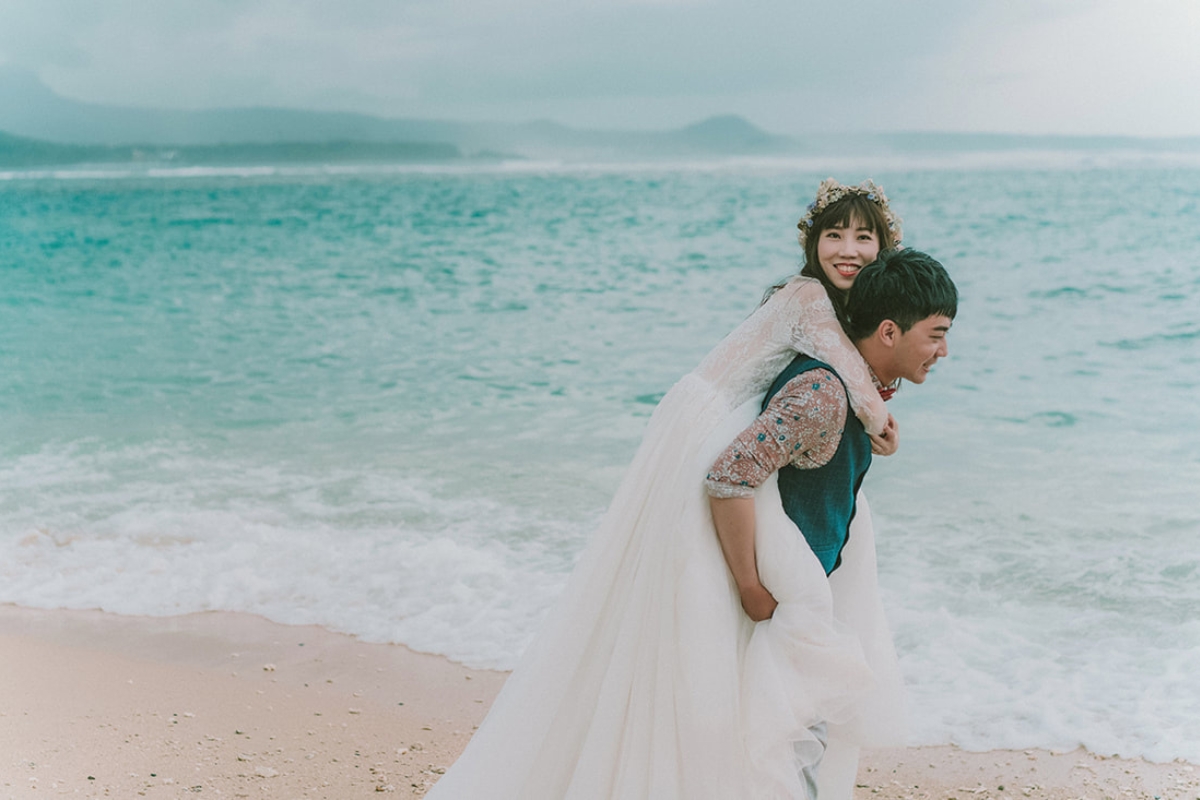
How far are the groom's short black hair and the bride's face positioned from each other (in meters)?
0.17

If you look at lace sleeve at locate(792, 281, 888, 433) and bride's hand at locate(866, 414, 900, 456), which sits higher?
lace sleeve at locate(792, 281, 888, 433)

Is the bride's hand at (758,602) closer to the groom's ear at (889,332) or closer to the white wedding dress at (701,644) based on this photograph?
the white wedding dress at (701,644)

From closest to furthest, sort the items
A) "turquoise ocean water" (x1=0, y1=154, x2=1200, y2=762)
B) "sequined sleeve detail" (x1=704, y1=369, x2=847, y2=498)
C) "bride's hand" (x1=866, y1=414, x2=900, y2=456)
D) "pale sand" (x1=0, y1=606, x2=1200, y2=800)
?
1. "sequined sleeve detail" (x1=704, y1=369, x2=847, y2=498)
2. "bride's hand" (x1=866, y1=414, x2=900, y2=456)
3. "pale sand" (x1=0, y1=606, x2=1200, y2=800)
4. "turquoise ocean water" (x1=0, y1=154, x2=1200, y2=762)

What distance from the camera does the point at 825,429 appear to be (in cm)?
218

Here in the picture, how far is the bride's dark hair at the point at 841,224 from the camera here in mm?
2515

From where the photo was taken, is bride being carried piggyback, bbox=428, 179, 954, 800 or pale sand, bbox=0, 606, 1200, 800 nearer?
bride being carried piggyback, bbox=428, 179, 954, 800

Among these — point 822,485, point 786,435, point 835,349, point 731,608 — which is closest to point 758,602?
point 731,608

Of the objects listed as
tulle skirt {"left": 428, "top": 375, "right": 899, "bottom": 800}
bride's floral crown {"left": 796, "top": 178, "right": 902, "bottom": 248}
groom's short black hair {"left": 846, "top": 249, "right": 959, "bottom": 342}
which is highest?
bride's floral crown {"left": 796, "top": 178, "right": 902, "bottom": 248}

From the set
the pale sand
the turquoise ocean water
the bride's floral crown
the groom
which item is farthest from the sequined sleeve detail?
the turquoise ocean water

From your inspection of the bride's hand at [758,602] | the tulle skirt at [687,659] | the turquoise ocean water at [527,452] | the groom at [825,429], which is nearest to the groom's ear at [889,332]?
the groom at [825,429]

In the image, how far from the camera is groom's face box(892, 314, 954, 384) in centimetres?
226

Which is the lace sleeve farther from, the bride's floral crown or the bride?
the bride's floral crown

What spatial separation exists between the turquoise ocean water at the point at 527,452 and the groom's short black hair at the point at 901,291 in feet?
8.45

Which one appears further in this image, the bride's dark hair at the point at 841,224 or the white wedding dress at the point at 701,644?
the bride's dark hair at the point at 841,224
